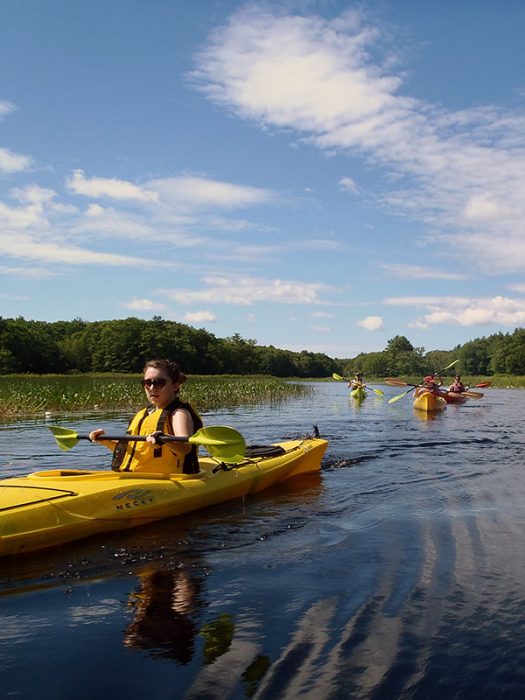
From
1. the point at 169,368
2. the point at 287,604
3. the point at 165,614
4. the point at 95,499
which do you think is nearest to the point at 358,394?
the point at 169,368

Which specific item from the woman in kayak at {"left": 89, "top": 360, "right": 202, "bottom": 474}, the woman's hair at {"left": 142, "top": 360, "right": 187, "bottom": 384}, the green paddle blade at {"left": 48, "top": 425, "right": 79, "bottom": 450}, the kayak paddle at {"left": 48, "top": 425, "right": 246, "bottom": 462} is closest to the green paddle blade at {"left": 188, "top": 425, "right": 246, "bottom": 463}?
the kayak paddle at {"left": 48, "top": 425, "right": 246, "bottom": 462}

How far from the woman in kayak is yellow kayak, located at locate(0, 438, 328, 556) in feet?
0.65

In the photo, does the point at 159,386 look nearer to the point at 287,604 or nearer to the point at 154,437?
the point at 154,437

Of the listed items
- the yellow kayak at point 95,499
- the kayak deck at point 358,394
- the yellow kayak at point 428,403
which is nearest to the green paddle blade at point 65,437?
the yellow kayak at point 95,499

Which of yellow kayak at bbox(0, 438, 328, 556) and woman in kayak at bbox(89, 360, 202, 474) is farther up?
woman in kayak at bbox(89, 360, 202, 474)

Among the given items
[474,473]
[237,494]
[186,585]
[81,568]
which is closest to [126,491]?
[81,568]

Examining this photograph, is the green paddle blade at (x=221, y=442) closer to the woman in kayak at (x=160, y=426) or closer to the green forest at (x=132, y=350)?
the woman in kayak at (x=160, y=426)

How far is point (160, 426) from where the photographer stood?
5707mm

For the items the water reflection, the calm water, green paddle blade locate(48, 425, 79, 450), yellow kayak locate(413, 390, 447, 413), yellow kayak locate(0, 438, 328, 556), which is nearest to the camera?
the calm water

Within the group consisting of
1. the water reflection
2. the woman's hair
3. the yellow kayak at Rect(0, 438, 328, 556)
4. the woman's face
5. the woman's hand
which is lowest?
the water reflection

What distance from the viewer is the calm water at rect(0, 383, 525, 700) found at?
294 centimetres

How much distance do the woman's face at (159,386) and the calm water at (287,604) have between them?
3.90ft

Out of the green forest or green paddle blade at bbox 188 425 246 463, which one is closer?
green paddle blade at bbox 188 425 246 463

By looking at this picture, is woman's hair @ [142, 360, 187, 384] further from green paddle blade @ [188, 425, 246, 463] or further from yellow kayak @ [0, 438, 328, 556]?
yellow kayak @ [0, 438, 328, 556]
